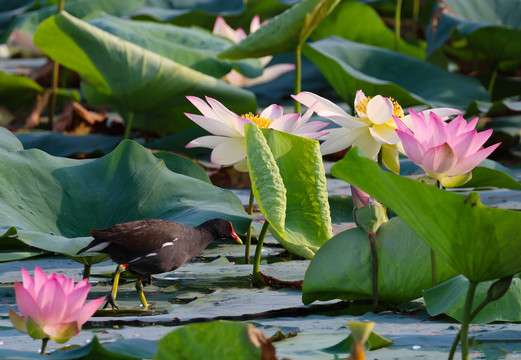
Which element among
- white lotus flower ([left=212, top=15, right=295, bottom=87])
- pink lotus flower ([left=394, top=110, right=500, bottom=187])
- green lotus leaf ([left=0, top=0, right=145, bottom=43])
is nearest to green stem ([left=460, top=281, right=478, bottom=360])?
pink lotus flower ([left=394, top=110, right=500, bottom=187])

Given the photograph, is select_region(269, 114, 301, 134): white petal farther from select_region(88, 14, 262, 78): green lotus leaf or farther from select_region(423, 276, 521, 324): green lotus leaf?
select_region(88, 14, 262, 78): green lotus leaf

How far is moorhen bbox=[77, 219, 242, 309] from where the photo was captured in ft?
5.21

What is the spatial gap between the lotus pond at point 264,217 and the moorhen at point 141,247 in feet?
0.08

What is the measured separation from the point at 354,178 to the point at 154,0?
194 inches

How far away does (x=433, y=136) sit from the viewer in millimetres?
1438

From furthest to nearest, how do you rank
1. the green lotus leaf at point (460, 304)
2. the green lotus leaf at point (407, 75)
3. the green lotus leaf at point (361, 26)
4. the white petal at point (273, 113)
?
the green lotus leaf at point (361, 26) < the green lotus leaf at point (407, 75) < the white petal at point (273, 113) < the green lotus leaf at point (460, 304)

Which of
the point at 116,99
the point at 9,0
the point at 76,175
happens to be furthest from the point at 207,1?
the point at 76,175

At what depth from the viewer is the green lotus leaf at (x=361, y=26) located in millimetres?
5230

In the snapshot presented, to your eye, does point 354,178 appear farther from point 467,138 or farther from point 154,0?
point 154,0

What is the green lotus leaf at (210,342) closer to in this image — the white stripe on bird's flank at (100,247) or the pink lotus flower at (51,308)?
the pink lotus flower at (51,308)

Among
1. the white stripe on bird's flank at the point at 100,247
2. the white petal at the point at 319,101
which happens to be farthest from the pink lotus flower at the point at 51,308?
the white petal at the point at 319,101

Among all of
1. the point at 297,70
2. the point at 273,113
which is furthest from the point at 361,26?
the point at 273,113

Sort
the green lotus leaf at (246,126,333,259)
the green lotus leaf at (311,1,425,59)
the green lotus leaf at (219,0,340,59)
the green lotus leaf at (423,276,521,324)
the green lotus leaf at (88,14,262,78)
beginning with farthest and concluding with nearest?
1. the green lotus leaf at (311,1,425,59)
2. the green lotus leaf at (88,14,262,78)
3. the green lotus leaf at (219,0,340,59)
4. the green lotus leaf at (246,126,333,259)
5. the green lotus leaf at (423,276,521,324)

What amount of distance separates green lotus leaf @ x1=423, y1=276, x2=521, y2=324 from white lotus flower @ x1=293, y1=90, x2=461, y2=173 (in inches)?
18.8
